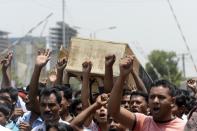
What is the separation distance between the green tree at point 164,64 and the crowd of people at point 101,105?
162 feet

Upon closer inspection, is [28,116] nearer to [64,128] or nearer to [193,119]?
[64,128]

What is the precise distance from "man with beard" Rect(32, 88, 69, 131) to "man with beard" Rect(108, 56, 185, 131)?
0.66m

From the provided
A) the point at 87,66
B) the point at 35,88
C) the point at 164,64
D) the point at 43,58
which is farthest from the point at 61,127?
the point at 164,64

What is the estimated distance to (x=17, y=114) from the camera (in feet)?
23.8

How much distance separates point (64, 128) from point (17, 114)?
6.41 feet

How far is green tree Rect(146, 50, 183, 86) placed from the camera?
57.8 m

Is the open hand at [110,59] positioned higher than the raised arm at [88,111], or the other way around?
the open hand at [110,59]

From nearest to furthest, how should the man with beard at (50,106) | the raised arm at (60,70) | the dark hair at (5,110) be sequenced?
the man with beard at (50,106)
the dark hair at (5,110)
the raised arm at (60,70)

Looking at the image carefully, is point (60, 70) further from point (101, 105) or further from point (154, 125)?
point (154, 125)

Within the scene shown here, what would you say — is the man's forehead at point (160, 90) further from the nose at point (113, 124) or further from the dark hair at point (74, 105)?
the dark hair at point (74, 105)

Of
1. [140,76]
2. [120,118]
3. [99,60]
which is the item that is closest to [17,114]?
[99,60]

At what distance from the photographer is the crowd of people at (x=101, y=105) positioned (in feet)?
17.2

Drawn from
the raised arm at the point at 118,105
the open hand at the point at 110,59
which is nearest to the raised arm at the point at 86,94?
the open hand at the point at 110,59

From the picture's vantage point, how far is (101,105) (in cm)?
596
